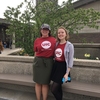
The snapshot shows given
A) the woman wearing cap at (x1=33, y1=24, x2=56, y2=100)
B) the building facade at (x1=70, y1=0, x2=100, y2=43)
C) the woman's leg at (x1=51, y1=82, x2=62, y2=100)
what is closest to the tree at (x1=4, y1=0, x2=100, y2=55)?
the building facade at (x1=70, y1=0, x2=100, y2=43)

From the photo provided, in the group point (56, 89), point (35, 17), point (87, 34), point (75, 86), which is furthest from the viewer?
point (87, 34)

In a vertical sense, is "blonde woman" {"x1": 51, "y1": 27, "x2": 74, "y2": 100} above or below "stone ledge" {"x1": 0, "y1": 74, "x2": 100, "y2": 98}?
above

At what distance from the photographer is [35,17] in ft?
18.4

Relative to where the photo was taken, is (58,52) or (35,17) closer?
(58,52)

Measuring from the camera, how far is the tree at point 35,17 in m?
5.68

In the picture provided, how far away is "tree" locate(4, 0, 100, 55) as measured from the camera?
5.68 metres

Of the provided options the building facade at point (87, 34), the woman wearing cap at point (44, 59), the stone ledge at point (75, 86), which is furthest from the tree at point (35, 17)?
the woman wearing cap at point (44, 59)

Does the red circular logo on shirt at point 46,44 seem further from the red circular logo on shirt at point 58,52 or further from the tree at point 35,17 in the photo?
the tree at point 35,17

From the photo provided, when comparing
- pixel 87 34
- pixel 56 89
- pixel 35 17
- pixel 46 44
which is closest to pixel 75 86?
pixel 56 89

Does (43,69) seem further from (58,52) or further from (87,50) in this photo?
(87,50)

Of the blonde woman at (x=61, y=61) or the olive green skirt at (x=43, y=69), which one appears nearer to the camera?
the blonde woman at (x=61, y=61)

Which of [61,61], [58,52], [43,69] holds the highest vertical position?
[58,52]

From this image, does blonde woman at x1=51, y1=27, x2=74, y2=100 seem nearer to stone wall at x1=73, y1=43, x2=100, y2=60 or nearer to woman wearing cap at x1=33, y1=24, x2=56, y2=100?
woman wearing cap at x1=33, y1=24, x2=56, y2=100

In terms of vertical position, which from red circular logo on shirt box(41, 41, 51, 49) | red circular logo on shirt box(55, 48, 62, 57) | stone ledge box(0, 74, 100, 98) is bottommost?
stone ledge box(0, 74, 100, 98)
